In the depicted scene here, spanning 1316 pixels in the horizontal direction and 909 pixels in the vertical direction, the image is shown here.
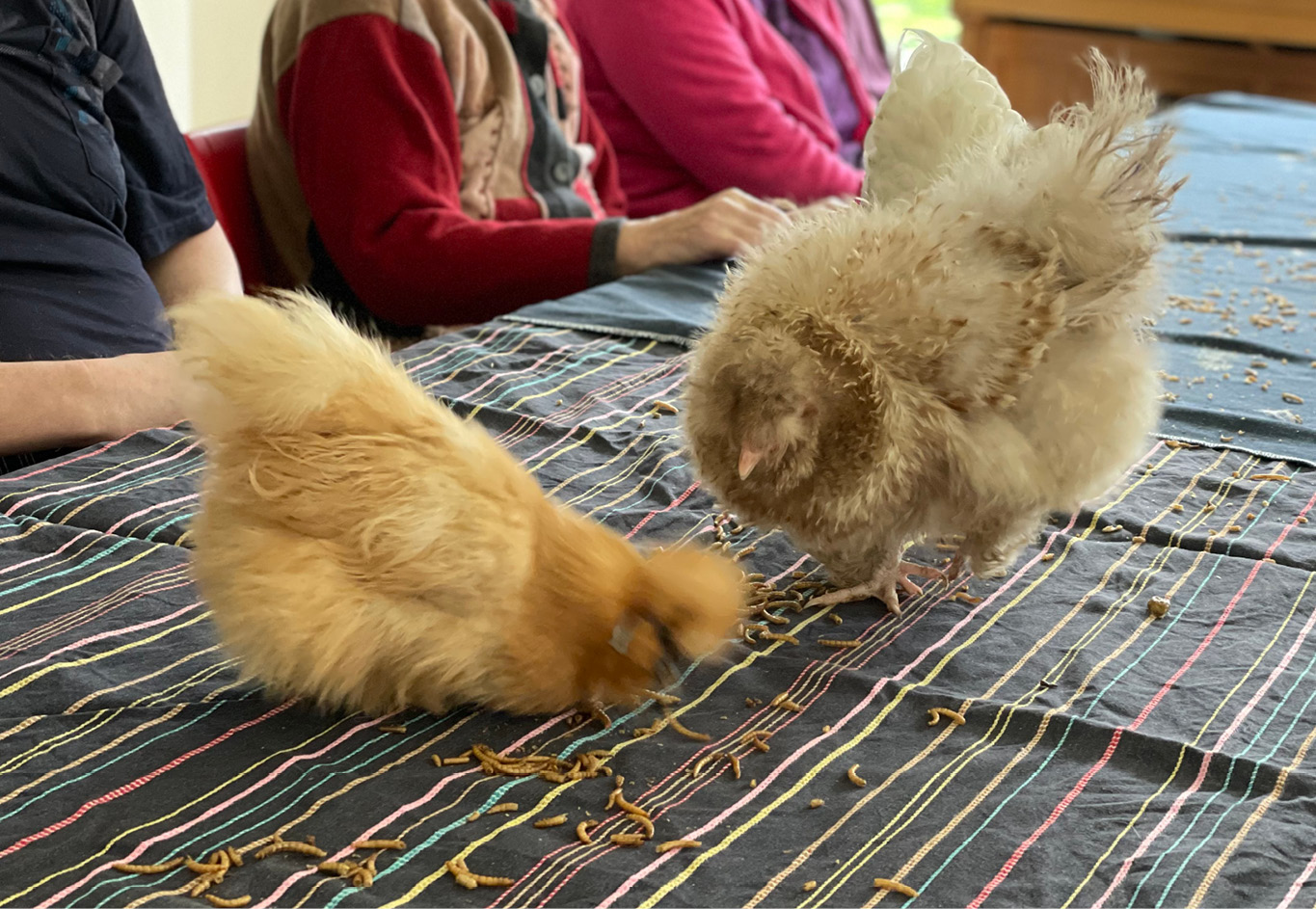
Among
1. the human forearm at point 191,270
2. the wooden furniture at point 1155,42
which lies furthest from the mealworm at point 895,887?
the wooden furniture at point 1155,42

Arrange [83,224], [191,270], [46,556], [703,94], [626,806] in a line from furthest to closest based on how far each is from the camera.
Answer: [703,94], [191,270], [83,224], [46,556], [626,806]

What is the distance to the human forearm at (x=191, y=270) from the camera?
1.97 meters

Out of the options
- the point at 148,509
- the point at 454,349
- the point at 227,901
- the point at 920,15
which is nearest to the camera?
the point at 227,901

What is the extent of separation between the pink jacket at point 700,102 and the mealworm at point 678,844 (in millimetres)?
2031

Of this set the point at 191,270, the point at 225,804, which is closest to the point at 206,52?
the point at 191,270

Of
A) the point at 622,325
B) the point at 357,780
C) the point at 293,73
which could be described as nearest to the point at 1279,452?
the point at 622,325

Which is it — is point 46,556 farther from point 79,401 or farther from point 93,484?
point 79,401

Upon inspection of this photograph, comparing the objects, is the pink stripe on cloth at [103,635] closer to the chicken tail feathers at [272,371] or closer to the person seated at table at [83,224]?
the chicken tail feathers at [272,371]

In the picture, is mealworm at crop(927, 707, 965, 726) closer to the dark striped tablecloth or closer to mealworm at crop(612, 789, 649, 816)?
the dark striped tablecloth

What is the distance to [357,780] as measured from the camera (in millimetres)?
912

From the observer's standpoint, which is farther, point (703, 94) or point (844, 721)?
point (703, 94)

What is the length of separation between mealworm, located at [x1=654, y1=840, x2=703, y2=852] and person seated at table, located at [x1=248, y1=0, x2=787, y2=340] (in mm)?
1383

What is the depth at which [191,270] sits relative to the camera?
6.46 ft

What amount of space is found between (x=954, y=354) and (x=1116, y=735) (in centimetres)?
34
